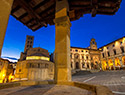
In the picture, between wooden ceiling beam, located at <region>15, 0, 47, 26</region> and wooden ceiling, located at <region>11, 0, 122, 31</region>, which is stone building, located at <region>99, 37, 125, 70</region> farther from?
wooden ceiling beam, located at <region>15, 0, 47, 26</region>

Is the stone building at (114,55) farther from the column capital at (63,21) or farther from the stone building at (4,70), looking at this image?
the stone building at (4,70)

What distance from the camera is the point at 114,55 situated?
3647 cm

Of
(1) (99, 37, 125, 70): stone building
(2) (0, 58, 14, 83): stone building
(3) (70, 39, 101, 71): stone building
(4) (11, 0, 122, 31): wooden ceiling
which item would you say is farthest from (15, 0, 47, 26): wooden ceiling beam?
(1) (99, 37, 125, 70): stone building

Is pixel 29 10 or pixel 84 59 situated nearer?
pixel 29 10

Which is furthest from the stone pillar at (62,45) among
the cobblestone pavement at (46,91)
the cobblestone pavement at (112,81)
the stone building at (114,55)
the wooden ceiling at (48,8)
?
the stone building at (114,55)

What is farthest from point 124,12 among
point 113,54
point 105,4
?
point 105,4

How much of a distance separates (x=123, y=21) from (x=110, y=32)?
1218 inches

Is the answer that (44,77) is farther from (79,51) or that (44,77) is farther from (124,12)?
(124,12)

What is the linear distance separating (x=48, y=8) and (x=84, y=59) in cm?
3730

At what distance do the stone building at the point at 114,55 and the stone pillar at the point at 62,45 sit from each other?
35225mm

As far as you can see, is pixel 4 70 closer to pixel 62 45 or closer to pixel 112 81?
pixel 62 45

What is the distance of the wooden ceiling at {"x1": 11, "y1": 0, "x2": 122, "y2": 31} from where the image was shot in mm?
4914

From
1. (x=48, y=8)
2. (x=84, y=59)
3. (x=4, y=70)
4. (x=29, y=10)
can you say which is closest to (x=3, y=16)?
(x=29, y=10)

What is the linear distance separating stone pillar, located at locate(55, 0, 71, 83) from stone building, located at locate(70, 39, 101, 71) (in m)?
33.9
